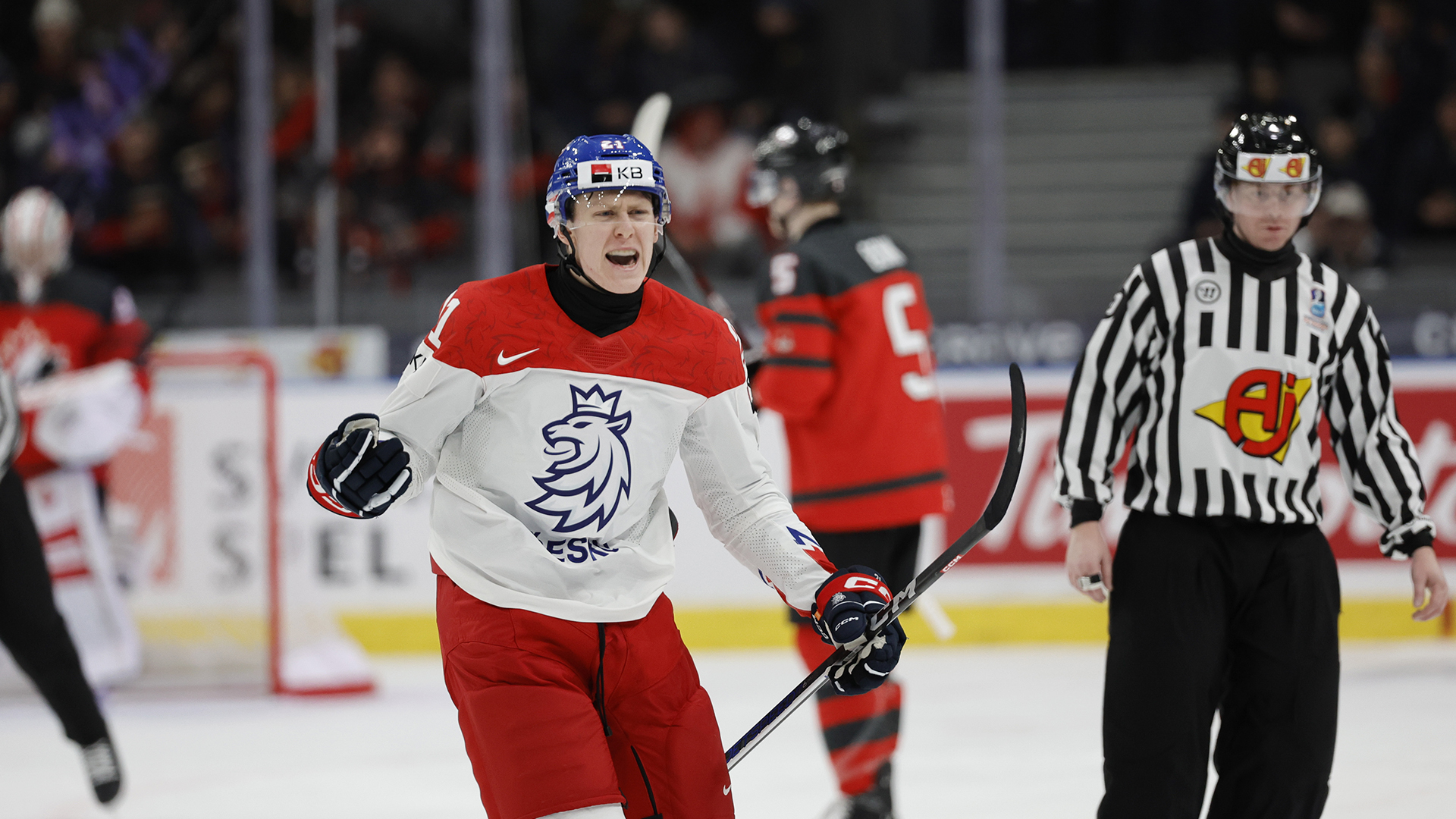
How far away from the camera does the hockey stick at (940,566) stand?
216cm

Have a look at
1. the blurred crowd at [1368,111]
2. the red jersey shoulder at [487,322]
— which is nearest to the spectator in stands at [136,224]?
the blurred crowd at [1368,111]

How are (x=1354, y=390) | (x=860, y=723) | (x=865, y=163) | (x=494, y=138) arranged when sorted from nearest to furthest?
1. (x=1354, y=390)
2. (x=860, y=723)
3. (x=494, y=138)
4. (x=865, y=163)

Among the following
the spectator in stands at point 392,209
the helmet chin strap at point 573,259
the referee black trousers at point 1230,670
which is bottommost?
the referee black trousers at point 1230,670

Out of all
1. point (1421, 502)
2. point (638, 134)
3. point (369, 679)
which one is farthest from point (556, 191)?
point (369, 679)

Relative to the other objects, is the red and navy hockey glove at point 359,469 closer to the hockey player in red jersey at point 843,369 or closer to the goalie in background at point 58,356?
the hockey player in red jersey at point 843,369

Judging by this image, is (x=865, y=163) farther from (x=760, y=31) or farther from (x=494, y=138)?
(x=494, y=138)

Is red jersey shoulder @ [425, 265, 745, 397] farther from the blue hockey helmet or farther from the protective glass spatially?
the protective glass

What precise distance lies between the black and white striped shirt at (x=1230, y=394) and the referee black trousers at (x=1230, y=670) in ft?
0.22

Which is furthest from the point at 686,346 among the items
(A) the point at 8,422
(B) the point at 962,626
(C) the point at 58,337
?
(B) the point at 962,626

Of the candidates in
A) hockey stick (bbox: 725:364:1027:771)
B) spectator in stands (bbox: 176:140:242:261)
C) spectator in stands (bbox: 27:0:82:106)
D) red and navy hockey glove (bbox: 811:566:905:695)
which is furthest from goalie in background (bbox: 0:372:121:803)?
spectator in stands (bbox: 27:0:82:106)

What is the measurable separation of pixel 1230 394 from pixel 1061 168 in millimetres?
5853

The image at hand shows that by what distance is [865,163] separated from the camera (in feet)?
27.3

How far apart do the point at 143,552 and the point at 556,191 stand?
13.4 feet

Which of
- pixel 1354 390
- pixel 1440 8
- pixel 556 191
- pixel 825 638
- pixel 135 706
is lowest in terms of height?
pixel 135 706
